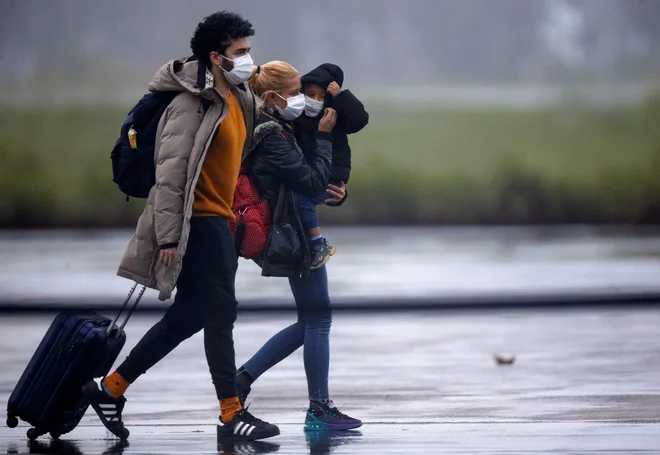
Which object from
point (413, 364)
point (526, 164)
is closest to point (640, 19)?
point (526, 164)

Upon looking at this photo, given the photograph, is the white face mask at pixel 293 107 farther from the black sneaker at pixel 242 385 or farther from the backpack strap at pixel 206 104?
the black sneaker at pixel 242 385

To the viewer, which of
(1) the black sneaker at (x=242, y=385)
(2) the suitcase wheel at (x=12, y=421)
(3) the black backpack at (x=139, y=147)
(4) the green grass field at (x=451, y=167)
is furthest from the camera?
(4) the green grass field at (x=451, y=167)

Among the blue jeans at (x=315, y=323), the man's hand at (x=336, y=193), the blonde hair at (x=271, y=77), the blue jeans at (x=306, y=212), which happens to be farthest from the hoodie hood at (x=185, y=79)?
the blue jeans at (x=315, y=323)

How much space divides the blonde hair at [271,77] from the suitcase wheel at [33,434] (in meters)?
1.90

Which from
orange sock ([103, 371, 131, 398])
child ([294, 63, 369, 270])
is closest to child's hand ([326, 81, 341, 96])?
child ([294, 63, 369, 270])

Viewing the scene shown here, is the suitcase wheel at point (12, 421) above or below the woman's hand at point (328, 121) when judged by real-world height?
below

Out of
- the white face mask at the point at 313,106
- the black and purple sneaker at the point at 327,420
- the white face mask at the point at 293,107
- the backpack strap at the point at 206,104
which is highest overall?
the white face mask at the point at 313,106

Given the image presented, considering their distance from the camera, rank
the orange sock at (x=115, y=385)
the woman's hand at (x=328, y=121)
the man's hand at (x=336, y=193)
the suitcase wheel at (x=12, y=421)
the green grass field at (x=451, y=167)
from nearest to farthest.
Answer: the orange sock at (x=115, y=385) < the suitcase wheel at (x=12, y=421) < the woman's hand at (x=328, y=121) < the man's hand at (x=336, y=193) < the green grass field at (x=451, y=167)

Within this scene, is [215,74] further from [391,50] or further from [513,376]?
[391,50]

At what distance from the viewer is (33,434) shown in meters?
6.57

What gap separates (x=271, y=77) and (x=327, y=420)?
1.68 meters

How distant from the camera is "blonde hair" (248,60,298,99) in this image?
21.8 ft

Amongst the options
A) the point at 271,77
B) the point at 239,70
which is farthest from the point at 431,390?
the point at 239,70

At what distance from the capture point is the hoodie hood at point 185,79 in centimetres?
623
